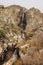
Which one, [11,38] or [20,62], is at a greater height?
[11,38]

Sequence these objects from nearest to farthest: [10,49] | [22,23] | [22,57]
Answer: [22,57] < [10,49] < [22,23]

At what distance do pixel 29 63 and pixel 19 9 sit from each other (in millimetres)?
37791

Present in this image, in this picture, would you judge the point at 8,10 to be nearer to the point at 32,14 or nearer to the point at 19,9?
the point at 19,9

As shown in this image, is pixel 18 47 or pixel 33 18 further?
pixel 33 18

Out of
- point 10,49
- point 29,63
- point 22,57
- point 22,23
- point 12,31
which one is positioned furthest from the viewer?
point 22,23

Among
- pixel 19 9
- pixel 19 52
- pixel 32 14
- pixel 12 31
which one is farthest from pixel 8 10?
pixel 19 52

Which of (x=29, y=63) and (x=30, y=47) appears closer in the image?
(x=29, y=63)

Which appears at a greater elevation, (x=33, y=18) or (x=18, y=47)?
(x=18, y=47)

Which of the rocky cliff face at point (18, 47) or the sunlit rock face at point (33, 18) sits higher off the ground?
the rocky cliff face at point (18, 47)

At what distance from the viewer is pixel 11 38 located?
23703mm

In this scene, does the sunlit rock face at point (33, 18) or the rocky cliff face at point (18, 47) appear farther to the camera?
the sunlit rock face at point (33, 18)

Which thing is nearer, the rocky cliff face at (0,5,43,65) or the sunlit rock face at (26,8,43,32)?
the rocky cliff face at (0,5,43,65)

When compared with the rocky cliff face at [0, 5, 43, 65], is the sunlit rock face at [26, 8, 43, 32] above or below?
below

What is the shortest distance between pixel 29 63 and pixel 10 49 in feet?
11.7
